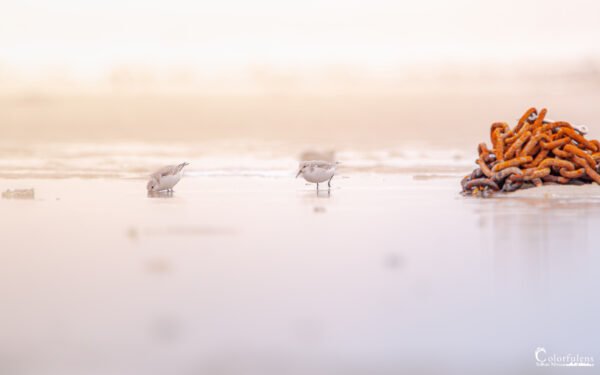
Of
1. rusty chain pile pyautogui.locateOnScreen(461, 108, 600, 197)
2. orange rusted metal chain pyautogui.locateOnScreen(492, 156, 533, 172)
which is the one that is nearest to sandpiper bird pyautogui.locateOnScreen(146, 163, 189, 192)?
rusty chain pile pyautogui.locateOnScreen(461, 108, 600, 197)

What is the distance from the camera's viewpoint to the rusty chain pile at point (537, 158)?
45.9 feet

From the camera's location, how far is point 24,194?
1511cm

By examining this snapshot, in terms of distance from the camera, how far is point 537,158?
14.1 meters

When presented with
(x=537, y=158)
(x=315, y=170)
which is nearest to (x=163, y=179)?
(x=315, y=170)

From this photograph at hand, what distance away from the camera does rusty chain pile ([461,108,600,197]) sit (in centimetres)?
1398

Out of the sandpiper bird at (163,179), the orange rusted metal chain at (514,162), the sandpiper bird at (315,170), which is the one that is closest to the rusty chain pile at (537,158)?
the orange rusted metal chain at (514,162)

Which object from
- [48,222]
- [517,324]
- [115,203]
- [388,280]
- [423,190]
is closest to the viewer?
[517,324]

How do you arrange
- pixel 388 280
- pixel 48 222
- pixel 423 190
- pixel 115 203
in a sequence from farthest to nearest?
pixel 423 190
pixel 115 203
pixel 48 222
pixel 388 280

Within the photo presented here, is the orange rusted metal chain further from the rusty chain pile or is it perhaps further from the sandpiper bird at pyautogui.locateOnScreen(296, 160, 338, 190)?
the sandpiper bird at pyautogui.locateOnScreen(296, 160, 338, 190)

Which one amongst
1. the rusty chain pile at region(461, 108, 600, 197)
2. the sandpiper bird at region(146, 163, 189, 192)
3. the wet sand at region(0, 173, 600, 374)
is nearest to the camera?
the wet sand at region(0, 173, 600, 374)

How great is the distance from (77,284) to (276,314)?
70.7 inches

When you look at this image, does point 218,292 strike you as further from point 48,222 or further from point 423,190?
point 423,190

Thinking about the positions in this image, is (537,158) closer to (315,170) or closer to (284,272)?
(315,170)

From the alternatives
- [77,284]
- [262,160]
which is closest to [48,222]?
[77,284]
